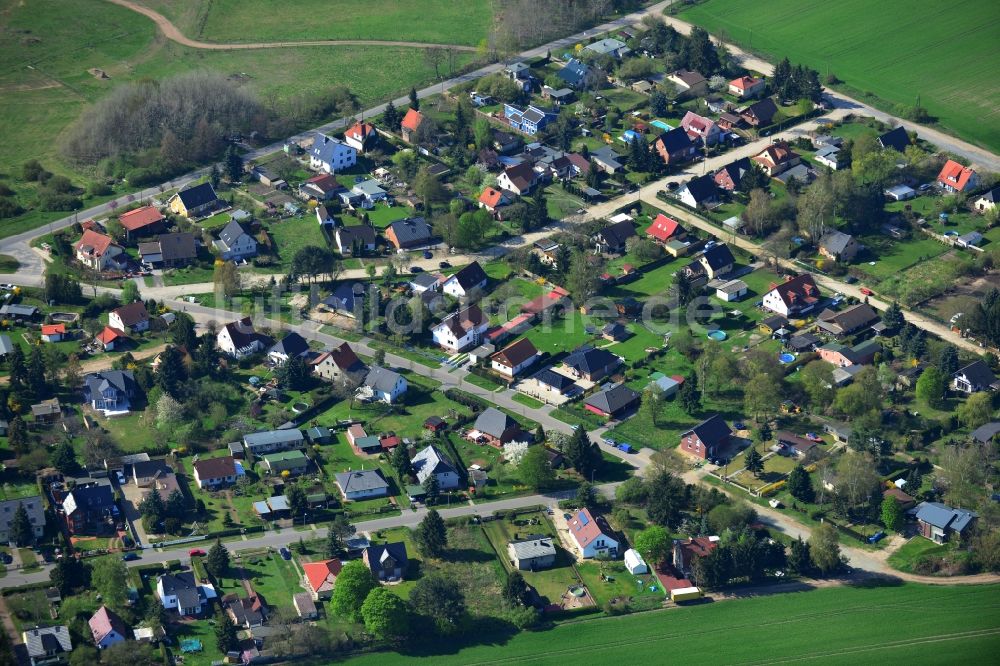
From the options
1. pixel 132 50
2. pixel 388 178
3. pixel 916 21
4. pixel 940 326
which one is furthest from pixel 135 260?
pixel 916 21

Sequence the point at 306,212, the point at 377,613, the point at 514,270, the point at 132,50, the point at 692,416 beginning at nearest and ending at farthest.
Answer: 1. the point at 377,613
2. the point at 692,416
3. the point at 514,270
4. the point at 306,212
5. the point at 132,50

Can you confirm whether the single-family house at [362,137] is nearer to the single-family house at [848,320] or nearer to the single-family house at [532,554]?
the single-family house at [848,320]

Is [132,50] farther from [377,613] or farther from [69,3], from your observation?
[377,613]

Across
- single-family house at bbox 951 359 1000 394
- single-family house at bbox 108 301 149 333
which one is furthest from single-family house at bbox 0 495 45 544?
single-family house at bbox 951 359 1000 394

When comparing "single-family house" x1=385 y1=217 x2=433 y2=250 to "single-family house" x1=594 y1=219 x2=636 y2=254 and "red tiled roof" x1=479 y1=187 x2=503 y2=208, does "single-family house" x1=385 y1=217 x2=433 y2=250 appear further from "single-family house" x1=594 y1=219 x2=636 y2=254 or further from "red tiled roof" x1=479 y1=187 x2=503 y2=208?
"single-family house" x1=594 y1=219 x2=636 y2=254

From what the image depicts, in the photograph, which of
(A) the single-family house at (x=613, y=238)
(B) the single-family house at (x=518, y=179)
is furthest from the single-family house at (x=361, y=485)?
(B) the single-family house at (x=518, y=179)

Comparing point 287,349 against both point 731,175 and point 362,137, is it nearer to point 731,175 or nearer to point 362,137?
point 362,137

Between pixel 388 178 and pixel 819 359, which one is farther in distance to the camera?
pixel 388 178
